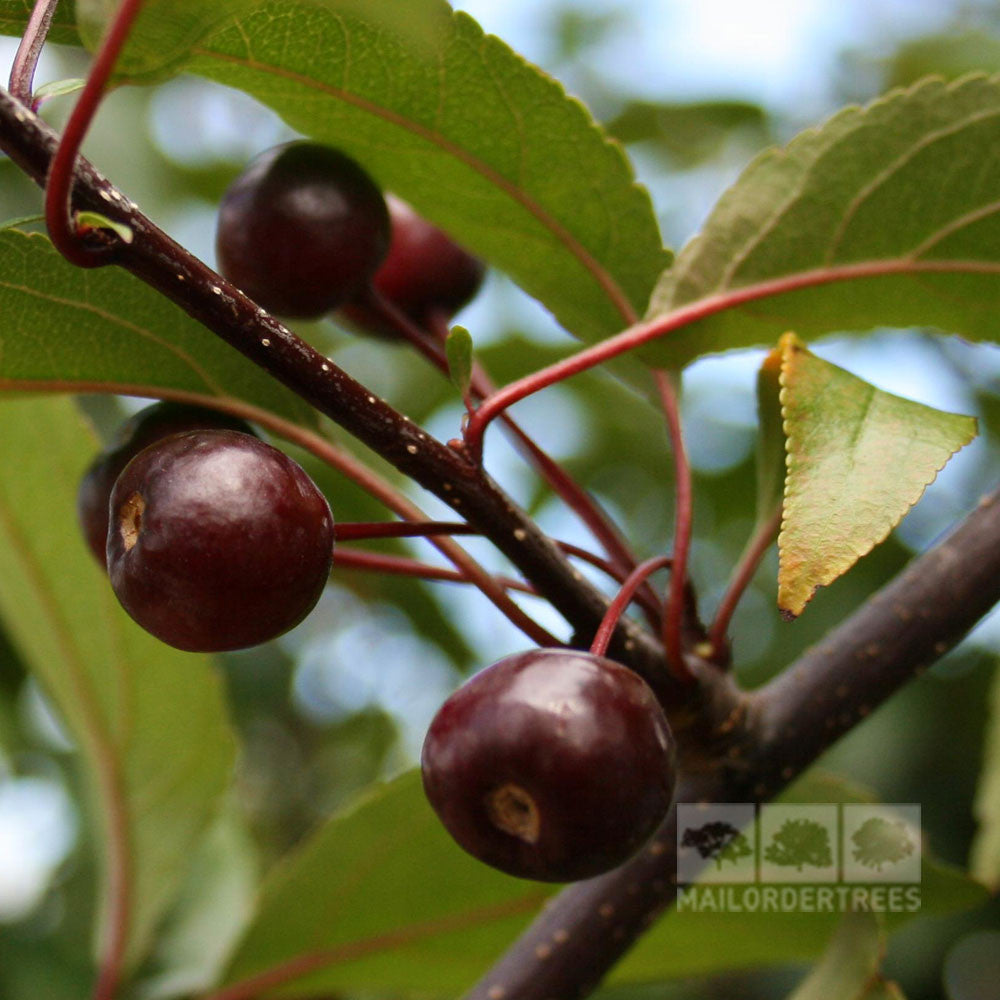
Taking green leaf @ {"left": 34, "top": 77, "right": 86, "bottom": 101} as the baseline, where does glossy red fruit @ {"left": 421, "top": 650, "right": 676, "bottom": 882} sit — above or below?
below

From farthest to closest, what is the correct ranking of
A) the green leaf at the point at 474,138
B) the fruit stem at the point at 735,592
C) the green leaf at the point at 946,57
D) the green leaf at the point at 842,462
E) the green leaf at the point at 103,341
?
the green leaf at the point at 946,57, the fruit stem at the point at 735,592, the green leaf at the point at 474,138, the green leaf at the point at 103,341, the green leaf at the point at 842,462

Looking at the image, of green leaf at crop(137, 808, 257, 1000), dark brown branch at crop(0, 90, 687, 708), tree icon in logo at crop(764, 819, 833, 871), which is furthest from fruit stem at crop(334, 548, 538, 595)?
green leaf at crop(137, 808, 257, 1000)

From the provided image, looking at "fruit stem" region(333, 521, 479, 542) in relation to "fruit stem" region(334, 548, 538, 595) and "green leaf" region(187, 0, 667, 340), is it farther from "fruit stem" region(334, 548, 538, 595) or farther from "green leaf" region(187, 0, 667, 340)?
"green leaf" region(187, 0, 667, 340)

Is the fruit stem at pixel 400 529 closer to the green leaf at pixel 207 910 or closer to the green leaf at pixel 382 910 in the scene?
the green leaf at pixel 382 910

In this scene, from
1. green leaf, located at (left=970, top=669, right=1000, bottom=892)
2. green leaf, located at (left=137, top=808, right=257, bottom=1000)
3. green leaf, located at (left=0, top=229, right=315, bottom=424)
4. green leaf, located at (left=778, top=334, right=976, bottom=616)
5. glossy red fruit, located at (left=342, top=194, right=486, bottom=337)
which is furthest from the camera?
green leaf, located at (left=137, top=808, right=257, bottom=1000)

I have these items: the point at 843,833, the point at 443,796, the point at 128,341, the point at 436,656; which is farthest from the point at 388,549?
the point at 443,796

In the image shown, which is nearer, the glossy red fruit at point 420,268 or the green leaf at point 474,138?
the green leaf at point 474,138

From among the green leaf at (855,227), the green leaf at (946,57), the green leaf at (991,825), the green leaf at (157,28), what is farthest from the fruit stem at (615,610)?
the green leaf at (946,57)

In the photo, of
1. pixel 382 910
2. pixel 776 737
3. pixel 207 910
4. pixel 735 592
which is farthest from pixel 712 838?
pixel 207 910
